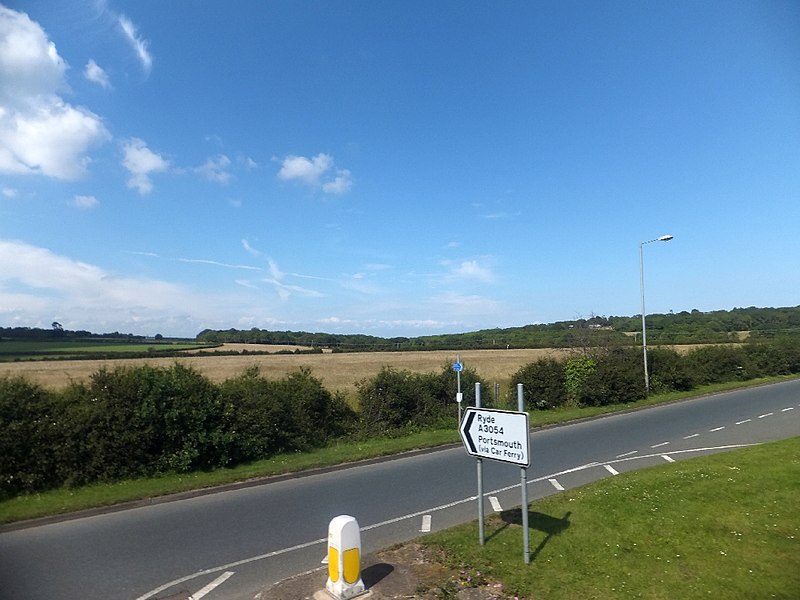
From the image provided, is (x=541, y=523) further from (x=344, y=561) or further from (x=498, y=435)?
(x=344, y=561)

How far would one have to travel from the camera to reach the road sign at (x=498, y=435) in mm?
5828

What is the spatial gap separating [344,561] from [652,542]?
12.0ft

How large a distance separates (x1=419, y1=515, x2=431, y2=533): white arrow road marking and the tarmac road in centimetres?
2

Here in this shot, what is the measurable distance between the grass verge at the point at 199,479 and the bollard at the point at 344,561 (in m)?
5.80

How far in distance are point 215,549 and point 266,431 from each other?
6.21 metres

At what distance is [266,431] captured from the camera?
13000 mm

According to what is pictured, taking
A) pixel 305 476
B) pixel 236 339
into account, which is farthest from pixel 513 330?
pixel 305 476

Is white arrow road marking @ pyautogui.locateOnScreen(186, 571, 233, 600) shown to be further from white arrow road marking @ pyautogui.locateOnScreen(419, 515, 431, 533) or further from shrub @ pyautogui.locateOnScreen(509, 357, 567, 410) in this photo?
shrub @ pyautogui.locateOnScreen(509, 357, 567, 410)

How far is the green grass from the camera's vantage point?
5.10 meters

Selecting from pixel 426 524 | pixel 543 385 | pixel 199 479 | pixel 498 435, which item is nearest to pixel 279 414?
pixel 199 479

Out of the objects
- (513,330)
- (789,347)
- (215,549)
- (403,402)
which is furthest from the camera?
(513,330)

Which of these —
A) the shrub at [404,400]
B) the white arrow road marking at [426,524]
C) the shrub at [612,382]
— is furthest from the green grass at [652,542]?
the shrub at [612,382]

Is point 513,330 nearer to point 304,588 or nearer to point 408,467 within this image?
point 408,467

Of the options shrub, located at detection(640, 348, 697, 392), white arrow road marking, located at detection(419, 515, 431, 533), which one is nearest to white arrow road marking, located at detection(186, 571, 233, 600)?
white arrow road marking, located at detection(419, 515, 431, 533)
